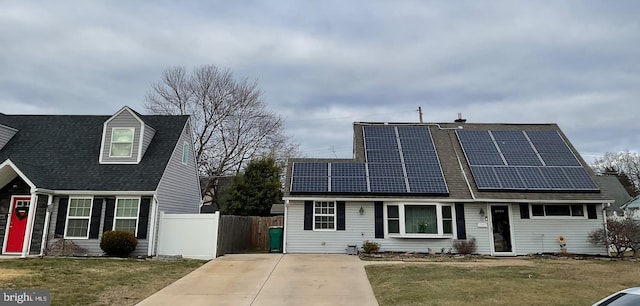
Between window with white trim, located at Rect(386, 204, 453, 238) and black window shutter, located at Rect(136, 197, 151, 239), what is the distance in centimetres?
943

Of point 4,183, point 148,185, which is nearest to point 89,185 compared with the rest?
point 148,185

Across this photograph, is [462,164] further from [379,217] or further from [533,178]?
[379,217]

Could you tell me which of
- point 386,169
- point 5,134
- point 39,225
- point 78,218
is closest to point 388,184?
point 386,169

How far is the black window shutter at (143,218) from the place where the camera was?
15242mm

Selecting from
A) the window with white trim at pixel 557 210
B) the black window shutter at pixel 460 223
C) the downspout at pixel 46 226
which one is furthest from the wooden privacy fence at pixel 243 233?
the window with white trim at pixel 557 210

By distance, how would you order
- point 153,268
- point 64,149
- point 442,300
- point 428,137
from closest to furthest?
1. point 442,300
2. point 153,268
3. point 64,149
4. point 428,137

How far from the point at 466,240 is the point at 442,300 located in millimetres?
9379

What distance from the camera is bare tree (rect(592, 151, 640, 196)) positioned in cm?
5038

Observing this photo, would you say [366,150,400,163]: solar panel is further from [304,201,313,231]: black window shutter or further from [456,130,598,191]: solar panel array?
[304,201,313,231]: black window shutter

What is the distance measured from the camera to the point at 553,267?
478 inches

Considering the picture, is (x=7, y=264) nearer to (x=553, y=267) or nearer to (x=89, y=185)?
(x=89, y=185)

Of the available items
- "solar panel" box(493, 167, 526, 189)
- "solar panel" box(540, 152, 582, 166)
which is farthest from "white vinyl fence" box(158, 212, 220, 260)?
"solar panel" box(540, 152, 582, 166)

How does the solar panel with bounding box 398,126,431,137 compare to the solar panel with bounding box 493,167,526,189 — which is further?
the solar panel with bounding box 398,126,431,137

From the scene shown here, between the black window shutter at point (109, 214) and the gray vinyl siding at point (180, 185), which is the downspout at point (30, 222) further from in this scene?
the gray vinyl siding at point (180, 185)
